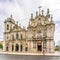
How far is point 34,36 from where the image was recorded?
199 feet

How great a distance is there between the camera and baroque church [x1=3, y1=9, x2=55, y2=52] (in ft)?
193

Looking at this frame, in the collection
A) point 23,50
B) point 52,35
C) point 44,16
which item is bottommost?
point 23,50

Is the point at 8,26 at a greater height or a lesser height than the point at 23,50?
greater

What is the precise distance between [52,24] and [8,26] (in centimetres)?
1616

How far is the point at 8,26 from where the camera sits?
224 feet

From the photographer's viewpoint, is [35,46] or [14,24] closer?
[35,46]

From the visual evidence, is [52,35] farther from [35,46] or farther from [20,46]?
[20,46]

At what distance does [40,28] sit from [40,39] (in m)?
3.17

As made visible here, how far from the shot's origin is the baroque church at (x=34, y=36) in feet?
193

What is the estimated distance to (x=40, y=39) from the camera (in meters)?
59.6

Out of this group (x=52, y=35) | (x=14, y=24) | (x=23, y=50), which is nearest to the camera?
(x=52, y=35)

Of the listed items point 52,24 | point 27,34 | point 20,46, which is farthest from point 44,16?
point 20,46

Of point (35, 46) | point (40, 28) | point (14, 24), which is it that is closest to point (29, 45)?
point (35, 46)

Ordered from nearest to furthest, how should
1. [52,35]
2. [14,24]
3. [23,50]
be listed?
[52,35] → [23,50] → [14,24]
